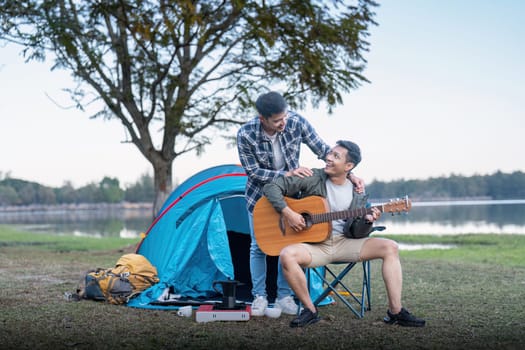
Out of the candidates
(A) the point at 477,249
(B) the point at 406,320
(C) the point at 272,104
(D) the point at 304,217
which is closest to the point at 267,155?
(C) the point at 272,104

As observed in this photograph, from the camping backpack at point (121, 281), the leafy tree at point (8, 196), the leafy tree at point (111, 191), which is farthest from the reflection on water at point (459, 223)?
the leafy tree at point (8, 196)

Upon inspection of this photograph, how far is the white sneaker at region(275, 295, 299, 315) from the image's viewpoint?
443 centimetres

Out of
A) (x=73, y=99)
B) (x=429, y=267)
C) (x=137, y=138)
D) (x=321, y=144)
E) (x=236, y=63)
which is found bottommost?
(x=429, y=267)

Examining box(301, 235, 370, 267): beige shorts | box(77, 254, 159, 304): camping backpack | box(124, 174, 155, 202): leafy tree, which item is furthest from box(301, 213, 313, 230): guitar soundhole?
box(124, 174, 155, 202): leafy tree

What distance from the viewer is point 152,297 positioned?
489 centimetres

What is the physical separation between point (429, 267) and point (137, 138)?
601cm

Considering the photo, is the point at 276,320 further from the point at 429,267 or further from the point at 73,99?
the point at 73,99

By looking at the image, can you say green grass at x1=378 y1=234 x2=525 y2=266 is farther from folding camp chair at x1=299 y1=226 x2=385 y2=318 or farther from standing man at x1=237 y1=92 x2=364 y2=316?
standing man at x1=237 y1=92 x2=364 y2=316

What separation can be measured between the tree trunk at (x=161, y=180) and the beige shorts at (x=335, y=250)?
742 centimetres

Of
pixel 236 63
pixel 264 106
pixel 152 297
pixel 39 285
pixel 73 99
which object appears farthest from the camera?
pixel 236 63

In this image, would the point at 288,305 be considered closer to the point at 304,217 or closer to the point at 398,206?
the point at 304,217

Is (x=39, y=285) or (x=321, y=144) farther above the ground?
(x=321, y=144)

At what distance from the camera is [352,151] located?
13.2 ft

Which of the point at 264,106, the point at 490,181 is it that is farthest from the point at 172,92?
the point at 490,181
